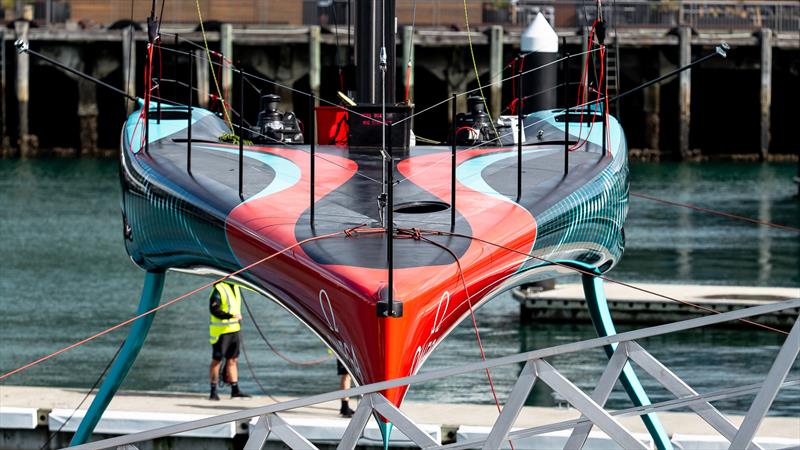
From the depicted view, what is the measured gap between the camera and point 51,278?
90.9 ft

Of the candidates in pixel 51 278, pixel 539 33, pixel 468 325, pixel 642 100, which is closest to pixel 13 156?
pixel 642 100

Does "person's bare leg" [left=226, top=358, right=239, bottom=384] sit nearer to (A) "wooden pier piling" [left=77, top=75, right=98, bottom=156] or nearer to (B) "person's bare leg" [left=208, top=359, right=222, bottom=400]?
(B) "person's bare leg" [left=208, top=359, right=222, bottom=400]

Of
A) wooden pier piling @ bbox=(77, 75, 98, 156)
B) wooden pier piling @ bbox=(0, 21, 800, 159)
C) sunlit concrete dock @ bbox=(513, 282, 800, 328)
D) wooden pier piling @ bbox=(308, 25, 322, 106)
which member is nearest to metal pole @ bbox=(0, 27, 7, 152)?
wooden pier piling @ bbox=(0, 21, 800, 159)

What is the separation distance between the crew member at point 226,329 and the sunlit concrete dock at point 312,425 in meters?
1.15

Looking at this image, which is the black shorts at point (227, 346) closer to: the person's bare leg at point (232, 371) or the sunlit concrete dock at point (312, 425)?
the person's bare leg at point (232, 371)

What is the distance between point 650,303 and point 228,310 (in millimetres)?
7686

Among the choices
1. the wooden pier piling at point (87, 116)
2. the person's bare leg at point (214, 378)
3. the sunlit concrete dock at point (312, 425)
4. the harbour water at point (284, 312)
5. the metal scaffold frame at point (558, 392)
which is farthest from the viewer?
the wooden pier piling at point (87, 116)

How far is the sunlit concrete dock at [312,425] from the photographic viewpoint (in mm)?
11961

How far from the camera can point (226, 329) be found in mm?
15008

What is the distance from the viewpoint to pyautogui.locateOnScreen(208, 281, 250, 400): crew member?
14859mm

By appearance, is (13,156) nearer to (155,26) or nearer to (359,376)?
(155,26)

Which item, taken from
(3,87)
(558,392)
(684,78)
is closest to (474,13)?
(684,78)

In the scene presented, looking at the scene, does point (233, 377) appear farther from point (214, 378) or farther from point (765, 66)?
point (765, 66)

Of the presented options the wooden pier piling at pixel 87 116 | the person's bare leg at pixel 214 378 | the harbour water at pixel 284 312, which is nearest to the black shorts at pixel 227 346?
the person's bare leg at pixel 214 378
